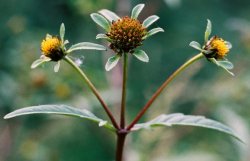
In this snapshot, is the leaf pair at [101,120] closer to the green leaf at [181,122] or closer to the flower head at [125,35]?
the green leaf at [181,122]

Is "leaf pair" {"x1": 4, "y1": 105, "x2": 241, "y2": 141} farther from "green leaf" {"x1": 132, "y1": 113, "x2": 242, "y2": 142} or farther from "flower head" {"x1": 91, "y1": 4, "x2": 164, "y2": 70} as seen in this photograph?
"flower head" {"x1": 91, "y1": 4, "x2": 164, "y2": 70}

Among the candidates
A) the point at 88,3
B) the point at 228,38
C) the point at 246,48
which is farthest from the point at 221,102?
the point at 228,38

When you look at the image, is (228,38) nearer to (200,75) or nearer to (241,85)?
(200,75)

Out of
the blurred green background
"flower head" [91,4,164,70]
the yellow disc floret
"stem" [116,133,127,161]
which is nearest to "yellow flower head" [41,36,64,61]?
"flower head" [91,4,164,70]

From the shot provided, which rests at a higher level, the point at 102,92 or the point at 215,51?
the point at 215,51

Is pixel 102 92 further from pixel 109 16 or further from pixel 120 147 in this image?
pixel 120 147

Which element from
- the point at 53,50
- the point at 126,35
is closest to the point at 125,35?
the point at 126,35
